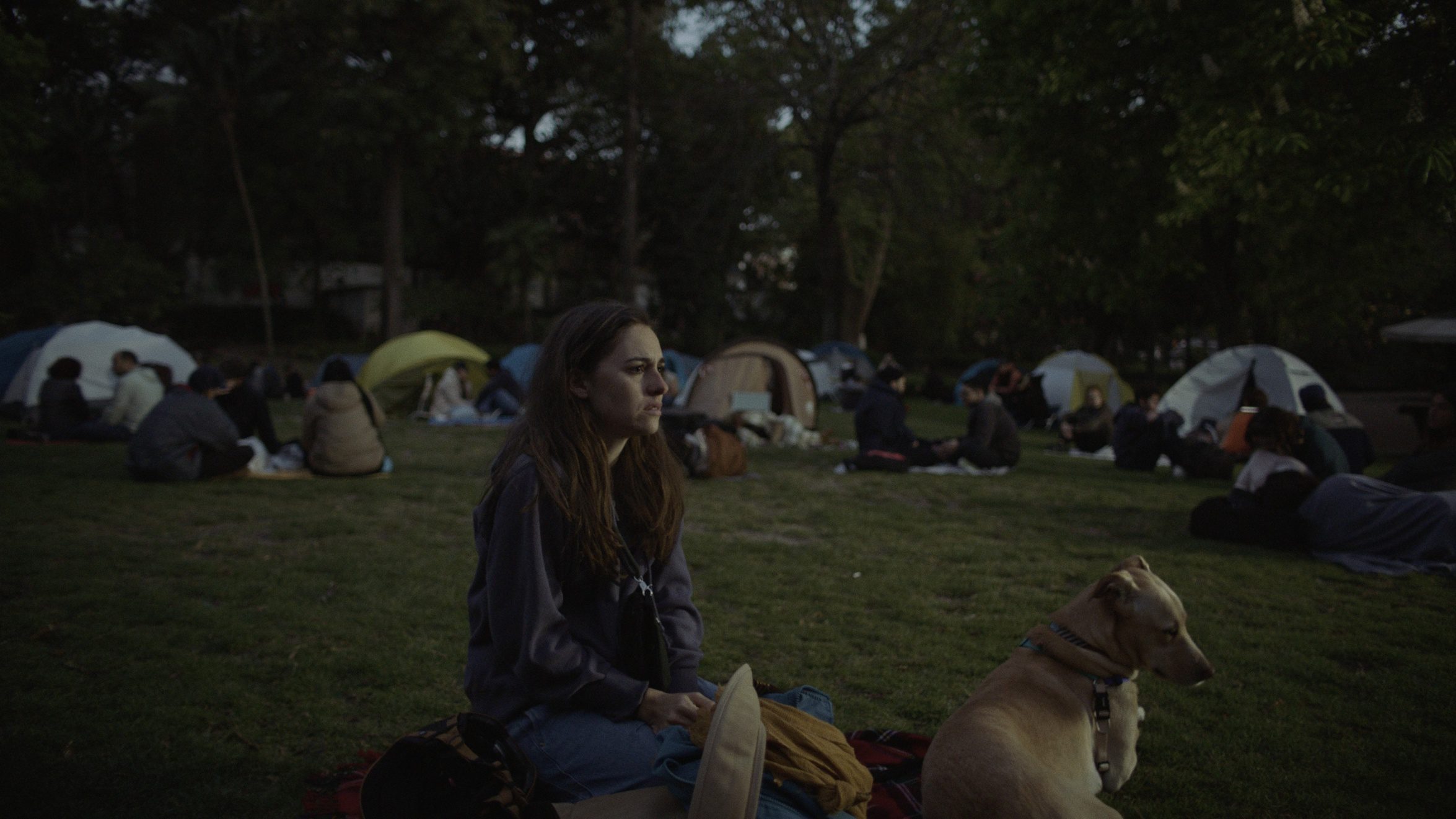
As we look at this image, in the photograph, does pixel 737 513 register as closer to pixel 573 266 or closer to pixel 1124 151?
pixel 1124 151

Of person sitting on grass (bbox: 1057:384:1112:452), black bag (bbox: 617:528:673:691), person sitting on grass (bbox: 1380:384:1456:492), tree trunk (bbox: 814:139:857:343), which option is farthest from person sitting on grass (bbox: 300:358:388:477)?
tree trunk (bbox: 814:139:857:343)

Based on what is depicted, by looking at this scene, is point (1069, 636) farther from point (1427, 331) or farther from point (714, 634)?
point (1427, 331)

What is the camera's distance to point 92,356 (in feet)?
47.9

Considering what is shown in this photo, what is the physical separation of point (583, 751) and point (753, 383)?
14439mm

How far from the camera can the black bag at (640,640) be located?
7.73ft

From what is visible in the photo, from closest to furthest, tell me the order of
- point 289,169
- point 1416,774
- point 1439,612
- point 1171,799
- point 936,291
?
point 1171,799, point 1416,774, point 1439,612, point 289,169, point 936,291

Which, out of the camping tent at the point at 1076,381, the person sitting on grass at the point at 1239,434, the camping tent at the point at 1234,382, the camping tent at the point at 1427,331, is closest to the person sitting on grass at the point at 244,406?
the person sitting on grass at the point at 1239,434

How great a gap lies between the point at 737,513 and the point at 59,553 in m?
5.34

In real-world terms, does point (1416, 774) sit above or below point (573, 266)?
below

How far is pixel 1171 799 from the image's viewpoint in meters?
3.14

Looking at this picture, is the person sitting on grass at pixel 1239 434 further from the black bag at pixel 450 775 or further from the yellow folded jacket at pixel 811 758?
Result: the black bag at pixel 450 775

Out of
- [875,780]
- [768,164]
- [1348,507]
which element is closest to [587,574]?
[875,780]

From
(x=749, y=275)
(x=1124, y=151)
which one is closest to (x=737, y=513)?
(x=1124, y=151)

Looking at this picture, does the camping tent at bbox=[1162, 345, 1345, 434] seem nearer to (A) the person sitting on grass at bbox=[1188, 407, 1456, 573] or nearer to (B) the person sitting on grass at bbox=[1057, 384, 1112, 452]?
(B) the person sitting on grass at bbox=[1057, 384, 1112, 452]
